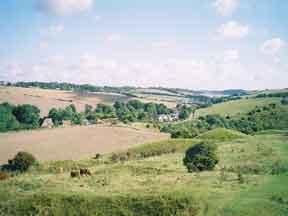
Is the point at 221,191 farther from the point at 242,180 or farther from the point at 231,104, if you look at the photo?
the point at 231,104

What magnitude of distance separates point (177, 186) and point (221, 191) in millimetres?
4070

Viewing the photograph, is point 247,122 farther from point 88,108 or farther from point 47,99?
point 47,99

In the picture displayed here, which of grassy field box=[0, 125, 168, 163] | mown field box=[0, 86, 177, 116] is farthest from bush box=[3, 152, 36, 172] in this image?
mown field box=[0, 86, 177, 116]

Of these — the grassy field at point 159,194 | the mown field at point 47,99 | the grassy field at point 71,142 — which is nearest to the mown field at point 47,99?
the mown field at point 47,99

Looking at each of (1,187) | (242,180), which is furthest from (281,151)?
(1,187)

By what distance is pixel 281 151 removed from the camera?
49.4 metres

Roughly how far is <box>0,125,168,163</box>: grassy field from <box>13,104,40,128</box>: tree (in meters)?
27.9

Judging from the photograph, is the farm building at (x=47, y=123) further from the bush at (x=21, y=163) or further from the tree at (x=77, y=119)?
the bush at (x=21, y=163)

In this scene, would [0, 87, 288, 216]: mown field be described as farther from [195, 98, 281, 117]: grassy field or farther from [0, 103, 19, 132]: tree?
[195, 98, 281, 117]: grassy field

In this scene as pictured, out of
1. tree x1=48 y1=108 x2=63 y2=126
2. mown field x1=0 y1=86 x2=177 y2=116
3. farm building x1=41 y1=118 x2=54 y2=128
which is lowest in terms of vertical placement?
farm building x1=41 y1=118 x2=54 y2=128

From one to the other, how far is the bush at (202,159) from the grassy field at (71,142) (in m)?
26.3

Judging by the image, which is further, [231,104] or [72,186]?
[231,104]

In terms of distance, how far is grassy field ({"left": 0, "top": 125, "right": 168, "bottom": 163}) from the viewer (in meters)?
65.8

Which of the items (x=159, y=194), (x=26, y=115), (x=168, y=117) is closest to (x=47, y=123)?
(x=26, y=115)
